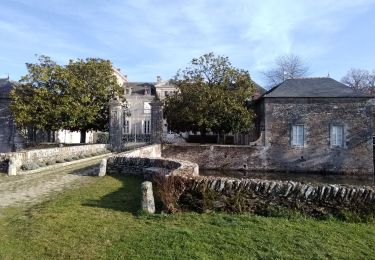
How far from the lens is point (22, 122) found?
77.4 ft

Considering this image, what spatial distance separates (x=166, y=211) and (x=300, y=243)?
2508 mm

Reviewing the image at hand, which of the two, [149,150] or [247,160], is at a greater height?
[149,150]

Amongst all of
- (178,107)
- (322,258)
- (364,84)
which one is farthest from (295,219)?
(364,84)

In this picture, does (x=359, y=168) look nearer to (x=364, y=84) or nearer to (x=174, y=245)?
(x=174, y=245)

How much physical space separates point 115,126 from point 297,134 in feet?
40.7

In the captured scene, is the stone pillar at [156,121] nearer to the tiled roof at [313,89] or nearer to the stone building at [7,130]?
the tiled roof at [313,89]

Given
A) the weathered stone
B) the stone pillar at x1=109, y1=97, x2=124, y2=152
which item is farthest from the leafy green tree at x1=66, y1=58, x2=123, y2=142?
the weathered stone

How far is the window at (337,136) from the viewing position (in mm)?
24906

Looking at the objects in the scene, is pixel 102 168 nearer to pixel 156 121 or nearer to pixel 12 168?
pixel 12 168

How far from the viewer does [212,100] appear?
25.2m

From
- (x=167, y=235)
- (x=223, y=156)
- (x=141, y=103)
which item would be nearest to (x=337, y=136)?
(x=223, y=156)

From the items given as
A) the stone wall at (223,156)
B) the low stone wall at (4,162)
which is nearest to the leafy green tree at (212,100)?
the stone wall at (223,156)

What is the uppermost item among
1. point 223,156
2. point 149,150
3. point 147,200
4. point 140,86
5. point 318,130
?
point 140,86

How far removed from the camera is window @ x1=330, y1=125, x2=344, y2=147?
24906mm
